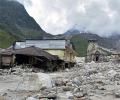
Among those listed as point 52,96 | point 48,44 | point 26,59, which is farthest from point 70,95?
point 48,44

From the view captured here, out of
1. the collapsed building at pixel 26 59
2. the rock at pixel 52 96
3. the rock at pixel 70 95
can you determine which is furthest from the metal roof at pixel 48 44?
the rock at pixel 52 96

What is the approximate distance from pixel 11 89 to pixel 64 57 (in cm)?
4624

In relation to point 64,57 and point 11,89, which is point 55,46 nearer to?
point 64,57

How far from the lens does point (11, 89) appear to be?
24.3m

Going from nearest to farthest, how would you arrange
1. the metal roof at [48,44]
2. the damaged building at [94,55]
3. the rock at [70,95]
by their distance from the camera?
the rock at [70,95] → the metal roof at [48,44] → the damaged building at [94,55]

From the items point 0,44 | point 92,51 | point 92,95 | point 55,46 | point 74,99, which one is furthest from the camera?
point 0,44

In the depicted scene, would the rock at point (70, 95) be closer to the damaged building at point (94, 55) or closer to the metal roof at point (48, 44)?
the metal roof at point (48, 44)

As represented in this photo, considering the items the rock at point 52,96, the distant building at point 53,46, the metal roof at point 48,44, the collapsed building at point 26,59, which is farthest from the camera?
the metal roof at point 48,44

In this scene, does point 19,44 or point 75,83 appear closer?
point 75,83

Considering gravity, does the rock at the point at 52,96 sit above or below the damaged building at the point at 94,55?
below

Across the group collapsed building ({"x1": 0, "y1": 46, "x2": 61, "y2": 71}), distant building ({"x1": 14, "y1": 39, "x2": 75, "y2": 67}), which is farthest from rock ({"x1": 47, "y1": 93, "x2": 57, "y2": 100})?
distant building ({"x1": 14, "y1": 39, "x2": 75, "y2": 67})

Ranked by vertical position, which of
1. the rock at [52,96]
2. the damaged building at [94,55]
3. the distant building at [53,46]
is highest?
the damaged building at [94,55]

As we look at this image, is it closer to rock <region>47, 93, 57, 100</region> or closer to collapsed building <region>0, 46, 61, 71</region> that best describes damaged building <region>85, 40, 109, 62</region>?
collapsed building <region>0, 46, 61, 71</region>

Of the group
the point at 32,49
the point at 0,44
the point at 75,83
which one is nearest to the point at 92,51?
the point at 0,44
